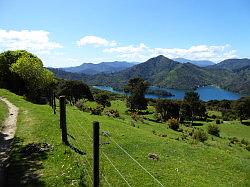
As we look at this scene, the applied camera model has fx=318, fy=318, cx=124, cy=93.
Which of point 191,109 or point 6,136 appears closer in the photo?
point 6,136

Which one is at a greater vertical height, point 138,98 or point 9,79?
point 9,79

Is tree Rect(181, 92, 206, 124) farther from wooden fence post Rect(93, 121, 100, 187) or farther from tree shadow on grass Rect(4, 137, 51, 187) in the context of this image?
wooden fence post Rect(93, 121, 100, 187)

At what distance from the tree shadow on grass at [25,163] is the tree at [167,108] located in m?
107

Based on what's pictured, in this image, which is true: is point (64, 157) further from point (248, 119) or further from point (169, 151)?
point (248, 119)

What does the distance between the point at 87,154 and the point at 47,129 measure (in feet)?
27.2

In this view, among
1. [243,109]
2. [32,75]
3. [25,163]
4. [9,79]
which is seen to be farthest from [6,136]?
[243,109]

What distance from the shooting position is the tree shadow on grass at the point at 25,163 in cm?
1895

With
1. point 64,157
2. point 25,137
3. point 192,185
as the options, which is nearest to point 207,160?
point 192,185

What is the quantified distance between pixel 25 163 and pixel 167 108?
4539 inches

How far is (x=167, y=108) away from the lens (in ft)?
441

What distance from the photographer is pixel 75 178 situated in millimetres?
19297

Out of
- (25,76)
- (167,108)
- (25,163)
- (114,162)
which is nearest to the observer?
(25,163)

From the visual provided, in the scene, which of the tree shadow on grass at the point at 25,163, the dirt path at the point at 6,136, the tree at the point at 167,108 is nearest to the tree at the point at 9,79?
the dirt path at the point at 6,136

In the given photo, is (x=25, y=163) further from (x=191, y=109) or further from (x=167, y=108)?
(x=191, y=109)
